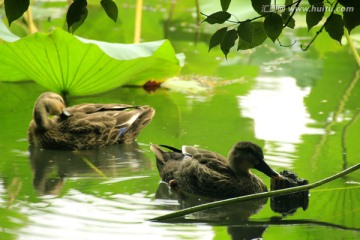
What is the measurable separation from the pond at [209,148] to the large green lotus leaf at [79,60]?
27 centimetres

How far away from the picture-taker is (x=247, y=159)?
514cm

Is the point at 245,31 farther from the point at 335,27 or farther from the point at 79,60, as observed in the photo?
the point at 79,60

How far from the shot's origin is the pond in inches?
180

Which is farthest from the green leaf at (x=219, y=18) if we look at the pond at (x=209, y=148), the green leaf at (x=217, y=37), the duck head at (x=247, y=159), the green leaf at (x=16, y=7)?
the duck head at (x=247, y=159)

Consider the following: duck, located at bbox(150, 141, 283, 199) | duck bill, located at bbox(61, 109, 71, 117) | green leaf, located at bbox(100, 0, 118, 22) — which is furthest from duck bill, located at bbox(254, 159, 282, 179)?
green leaf, located at bbox(100, 0, 118, 22)

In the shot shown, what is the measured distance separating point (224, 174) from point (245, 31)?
2.26 meters

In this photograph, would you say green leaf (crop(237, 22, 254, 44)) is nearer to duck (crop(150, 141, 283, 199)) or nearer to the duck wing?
duck (crop(150, 141, 283, 199))

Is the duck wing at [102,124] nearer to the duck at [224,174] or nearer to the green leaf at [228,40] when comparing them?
the duck at [224,174]

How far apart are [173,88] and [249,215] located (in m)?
3.44

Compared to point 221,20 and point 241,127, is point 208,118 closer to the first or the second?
point 241,127

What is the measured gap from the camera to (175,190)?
530 centimetres

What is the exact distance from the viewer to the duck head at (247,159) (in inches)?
203

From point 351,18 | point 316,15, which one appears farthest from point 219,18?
point 351,18

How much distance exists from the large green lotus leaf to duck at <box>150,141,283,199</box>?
1.75 meters
